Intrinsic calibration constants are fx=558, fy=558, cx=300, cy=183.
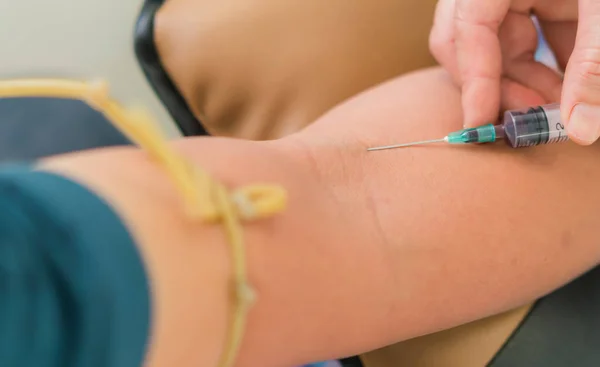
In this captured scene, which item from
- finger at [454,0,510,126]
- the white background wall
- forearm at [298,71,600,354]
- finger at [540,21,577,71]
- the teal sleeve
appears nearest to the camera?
the teal sleeve

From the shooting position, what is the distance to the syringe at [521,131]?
61cm

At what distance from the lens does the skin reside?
36 centimetres

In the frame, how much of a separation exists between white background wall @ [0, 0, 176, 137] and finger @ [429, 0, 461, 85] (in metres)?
0.71

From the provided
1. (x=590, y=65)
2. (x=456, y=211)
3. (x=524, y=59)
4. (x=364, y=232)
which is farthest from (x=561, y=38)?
(x=364, y=232)

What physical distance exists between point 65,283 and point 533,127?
1.66 ft

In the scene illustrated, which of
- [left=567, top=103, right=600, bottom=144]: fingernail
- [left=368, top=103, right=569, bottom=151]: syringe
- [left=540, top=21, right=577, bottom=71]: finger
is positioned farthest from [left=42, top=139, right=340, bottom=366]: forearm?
[left=540, top=21, right=577, bottom=71]: finger

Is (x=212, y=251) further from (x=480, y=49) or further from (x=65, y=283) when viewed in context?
(x=480, y=49)

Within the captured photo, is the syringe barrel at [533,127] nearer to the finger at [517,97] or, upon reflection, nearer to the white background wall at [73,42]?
the finger at [517,97]

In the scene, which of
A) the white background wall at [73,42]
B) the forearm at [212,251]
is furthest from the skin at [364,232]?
the white background wall at [73,42]

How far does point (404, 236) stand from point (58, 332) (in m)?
0.32

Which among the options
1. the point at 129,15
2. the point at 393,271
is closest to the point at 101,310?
the point at 393,271

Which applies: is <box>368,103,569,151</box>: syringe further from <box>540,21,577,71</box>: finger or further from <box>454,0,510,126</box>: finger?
<box>540,21,577,71</box>: finger

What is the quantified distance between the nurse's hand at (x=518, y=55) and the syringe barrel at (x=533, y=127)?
0.07 ft

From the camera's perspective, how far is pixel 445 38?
30.0 inches
